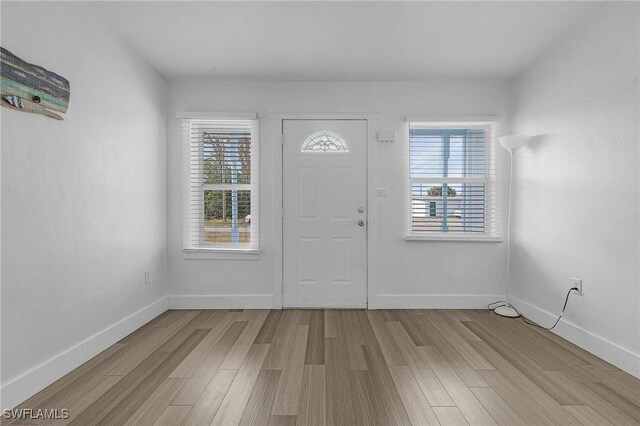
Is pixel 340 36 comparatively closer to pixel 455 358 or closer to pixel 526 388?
pixel 455 358

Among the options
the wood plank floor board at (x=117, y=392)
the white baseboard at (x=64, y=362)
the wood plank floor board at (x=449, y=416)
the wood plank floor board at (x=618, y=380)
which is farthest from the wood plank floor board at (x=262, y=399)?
the wood plank floor board at (x=618, y=380)

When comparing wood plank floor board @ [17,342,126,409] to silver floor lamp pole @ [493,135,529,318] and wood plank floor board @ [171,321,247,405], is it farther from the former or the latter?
silver floor lamp pole @ [493,135,529,318]

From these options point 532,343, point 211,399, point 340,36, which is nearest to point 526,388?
point 532,343

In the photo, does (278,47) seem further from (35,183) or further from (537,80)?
(537,80)

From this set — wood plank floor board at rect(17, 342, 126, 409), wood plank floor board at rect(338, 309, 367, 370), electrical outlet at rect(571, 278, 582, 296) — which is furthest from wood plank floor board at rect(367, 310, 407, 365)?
wood plank floor board at rect(17, 342, 126, 409)

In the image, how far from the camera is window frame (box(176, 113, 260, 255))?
3.69 m

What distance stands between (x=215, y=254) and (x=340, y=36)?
8.39ft

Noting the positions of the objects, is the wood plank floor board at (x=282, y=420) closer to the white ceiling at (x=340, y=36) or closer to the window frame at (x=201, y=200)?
the window frame at (x=201, y=200)

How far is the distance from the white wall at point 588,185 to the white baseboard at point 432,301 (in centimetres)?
40

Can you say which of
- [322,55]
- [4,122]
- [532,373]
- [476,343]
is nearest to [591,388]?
[532,373]

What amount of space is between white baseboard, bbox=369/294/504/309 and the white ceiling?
7.99 ft

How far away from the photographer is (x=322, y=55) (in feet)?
10.1

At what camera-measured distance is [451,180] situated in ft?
12.2

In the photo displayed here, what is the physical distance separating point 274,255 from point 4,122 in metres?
2.46
